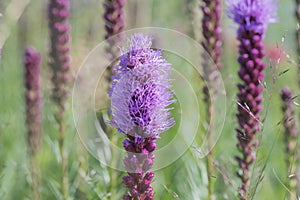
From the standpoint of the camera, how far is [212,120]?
2.81 m

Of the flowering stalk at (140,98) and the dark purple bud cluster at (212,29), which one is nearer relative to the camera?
the flowering stalk at (140,98)

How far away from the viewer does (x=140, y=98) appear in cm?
169

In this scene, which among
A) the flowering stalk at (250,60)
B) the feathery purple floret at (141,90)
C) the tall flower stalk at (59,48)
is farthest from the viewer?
the tall flower stalk at (59,48)

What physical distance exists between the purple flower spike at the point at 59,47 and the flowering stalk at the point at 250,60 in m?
1.04

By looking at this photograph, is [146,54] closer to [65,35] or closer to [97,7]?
[65,35]

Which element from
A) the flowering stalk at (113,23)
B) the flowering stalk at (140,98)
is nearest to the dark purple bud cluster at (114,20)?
the flowering stalk at (113,23)

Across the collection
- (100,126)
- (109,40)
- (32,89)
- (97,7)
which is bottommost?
(100,126)

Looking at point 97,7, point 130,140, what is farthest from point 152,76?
point 97,7

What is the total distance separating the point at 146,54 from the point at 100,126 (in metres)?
1.36

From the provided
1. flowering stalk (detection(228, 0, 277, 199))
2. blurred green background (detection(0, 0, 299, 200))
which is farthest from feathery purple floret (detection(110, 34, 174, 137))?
flowering stalk (detection(228, 0, 277, 199))

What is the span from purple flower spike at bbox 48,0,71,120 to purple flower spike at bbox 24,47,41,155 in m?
0.13

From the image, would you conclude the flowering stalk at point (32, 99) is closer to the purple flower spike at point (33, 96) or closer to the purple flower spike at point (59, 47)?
the purple flower spike at point (33, 96)

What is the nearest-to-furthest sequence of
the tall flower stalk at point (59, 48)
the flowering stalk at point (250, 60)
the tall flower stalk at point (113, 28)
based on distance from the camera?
the flowering stalk at point (250, 60)
the tall flower stalk at point (113, 28)
the tall flower stalk at point (59, 48)

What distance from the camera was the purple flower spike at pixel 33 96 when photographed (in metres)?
2.82
